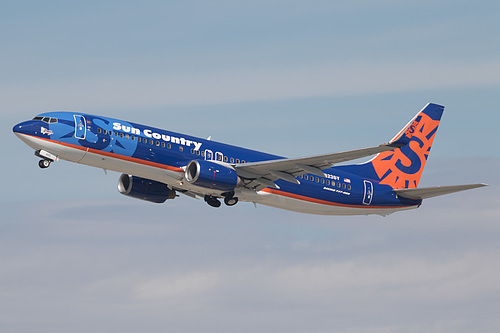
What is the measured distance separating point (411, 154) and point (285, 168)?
54.2 ft

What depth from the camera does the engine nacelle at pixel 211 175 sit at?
51438 millimetres

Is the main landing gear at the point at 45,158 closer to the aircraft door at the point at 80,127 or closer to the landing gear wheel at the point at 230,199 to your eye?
the aircraft door at the point at 80,127

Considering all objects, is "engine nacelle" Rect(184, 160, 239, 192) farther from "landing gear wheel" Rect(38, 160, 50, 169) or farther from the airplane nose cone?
the airplane nose cone

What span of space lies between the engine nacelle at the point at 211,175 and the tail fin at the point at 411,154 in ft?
49.8

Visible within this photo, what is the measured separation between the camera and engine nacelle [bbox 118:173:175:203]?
5788 cm

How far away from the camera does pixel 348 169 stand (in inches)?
2483

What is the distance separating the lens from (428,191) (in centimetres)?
5938

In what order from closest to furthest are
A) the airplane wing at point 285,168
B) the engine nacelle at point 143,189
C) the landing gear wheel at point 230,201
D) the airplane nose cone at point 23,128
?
the airplane nose cone at point 23,128 → the airplane wing at point 285,168 → the landing gear wheel at point 230,201 → the engine nacelle at point 143,189

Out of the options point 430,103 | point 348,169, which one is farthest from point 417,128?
point 348,169

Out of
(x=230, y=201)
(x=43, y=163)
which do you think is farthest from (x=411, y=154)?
(x=43, y=163)

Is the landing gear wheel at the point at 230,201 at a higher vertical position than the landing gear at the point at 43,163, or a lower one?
lower

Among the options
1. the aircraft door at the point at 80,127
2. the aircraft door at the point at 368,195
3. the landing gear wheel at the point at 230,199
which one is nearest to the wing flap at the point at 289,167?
the landing gear wheel at the point at 230,199

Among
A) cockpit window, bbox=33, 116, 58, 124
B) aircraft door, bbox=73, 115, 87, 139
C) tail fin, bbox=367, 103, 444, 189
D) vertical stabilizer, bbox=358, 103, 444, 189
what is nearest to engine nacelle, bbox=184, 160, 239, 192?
aircraft door, bbox=73, 115, 87, 139

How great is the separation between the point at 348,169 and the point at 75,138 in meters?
21.6
